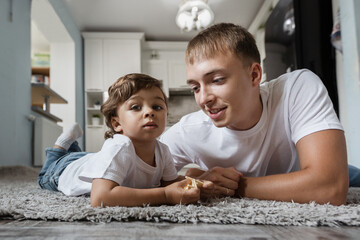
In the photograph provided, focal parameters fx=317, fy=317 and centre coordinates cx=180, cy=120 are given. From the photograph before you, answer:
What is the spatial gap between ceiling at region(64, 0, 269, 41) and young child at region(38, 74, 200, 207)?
11.6 feet

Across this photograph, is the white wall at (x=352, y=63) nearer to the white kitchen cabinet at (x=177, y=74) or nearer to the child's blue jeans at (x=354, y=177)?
the child's blue jeans at (x=354, y=177)

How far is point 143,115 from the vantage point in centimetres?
92

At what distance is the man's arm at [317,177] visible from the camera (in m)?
0.76

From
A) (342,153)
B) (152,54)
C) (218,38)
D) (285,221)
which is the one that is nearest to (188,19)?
(152,54)

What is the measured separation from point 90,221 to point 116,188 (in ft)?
0.41

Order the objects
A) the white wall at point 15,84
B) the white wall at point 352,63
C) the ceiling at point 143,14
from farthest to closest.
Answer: the ceiling at point 143,14, the white wall at point 15,84, the white wall at point 352,63

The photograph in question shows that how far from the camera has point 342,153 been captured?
79 centimetres

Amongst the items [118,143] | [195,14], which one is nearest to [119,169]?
[118,143]

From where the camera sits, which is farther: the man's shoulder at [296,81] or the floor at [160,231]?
the man's shoulder at [296,81]

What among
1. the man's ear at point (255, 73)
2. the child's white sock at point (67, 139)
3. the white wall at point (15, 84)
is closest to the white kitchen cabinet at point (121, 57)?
the white wall at point (15, 84)

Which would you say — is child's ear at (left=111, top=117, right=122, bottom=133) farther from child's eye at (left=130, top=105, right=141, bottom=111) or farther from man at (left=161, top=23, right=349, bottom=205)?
man at (left=161, top=23, right=349, bottom=205)

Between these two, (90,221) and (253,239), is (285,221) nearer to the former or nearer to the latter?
(253,239)

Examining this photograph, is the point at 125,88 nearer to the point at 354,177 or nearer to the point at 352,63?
the point at 354,177

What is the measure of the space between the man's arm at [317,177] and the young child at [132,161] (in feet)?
0.72
